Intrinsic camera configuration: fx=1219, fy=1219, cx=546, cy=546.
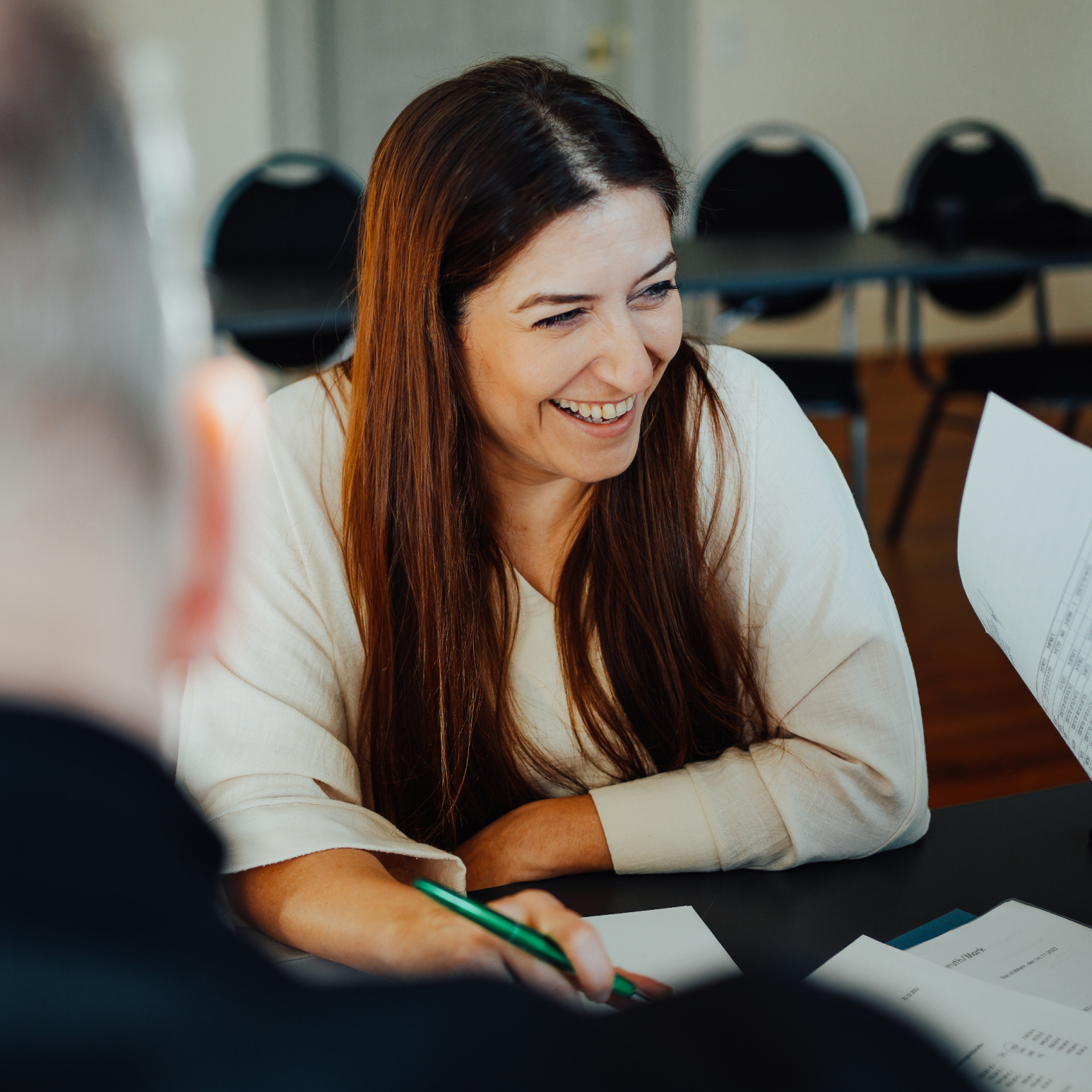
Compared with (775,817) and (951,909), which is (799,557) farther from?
(951,909)

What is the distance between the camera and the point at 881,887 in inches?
33.6

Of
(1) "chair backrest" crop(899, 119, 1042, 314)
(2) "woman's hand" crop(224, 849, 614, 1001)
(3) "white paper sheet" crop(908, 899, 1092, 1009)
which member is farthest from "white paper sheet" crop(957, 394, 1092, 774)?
(1) "chair backrest" crop(899, 119, 1042, 314)

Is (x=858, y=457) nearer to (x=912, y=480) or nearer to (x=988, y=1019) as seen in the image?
(x=912, y=480)

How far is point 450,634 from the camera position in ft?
3.56

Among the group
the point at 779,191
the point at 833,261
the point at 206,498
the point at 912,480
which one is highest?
the point at 206,498

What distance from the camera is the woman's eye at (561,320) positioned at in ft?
3.38

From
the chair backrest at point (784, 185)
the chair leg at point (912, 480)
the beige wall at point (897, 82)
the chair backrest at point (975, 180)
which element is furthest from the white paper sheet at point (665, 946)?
the beige wall at point (897, 82)

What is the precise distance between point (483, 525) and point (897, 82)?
493 cm

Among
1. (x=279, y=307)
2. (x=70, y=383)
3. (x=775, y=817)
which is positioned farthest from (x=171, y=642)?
(x=279, y=307)

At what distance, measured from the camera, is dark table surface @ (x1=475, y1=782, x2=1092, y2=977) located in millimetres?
803

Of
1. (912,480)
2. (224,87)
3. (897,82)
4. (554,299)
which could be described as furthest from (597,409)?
(897,82)

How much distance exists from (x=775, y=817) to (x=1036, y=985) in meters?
0.26

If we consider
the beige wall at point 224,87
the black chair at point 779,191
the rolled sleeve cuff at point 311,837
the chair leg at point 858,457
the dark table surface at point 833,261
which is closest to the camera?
the rolled sleeve cuff at point 311,837

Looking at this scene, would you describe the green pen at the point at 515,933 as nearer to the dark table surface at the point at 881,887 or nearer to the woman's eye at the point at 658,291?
the dark table surface at the point at 881,887
